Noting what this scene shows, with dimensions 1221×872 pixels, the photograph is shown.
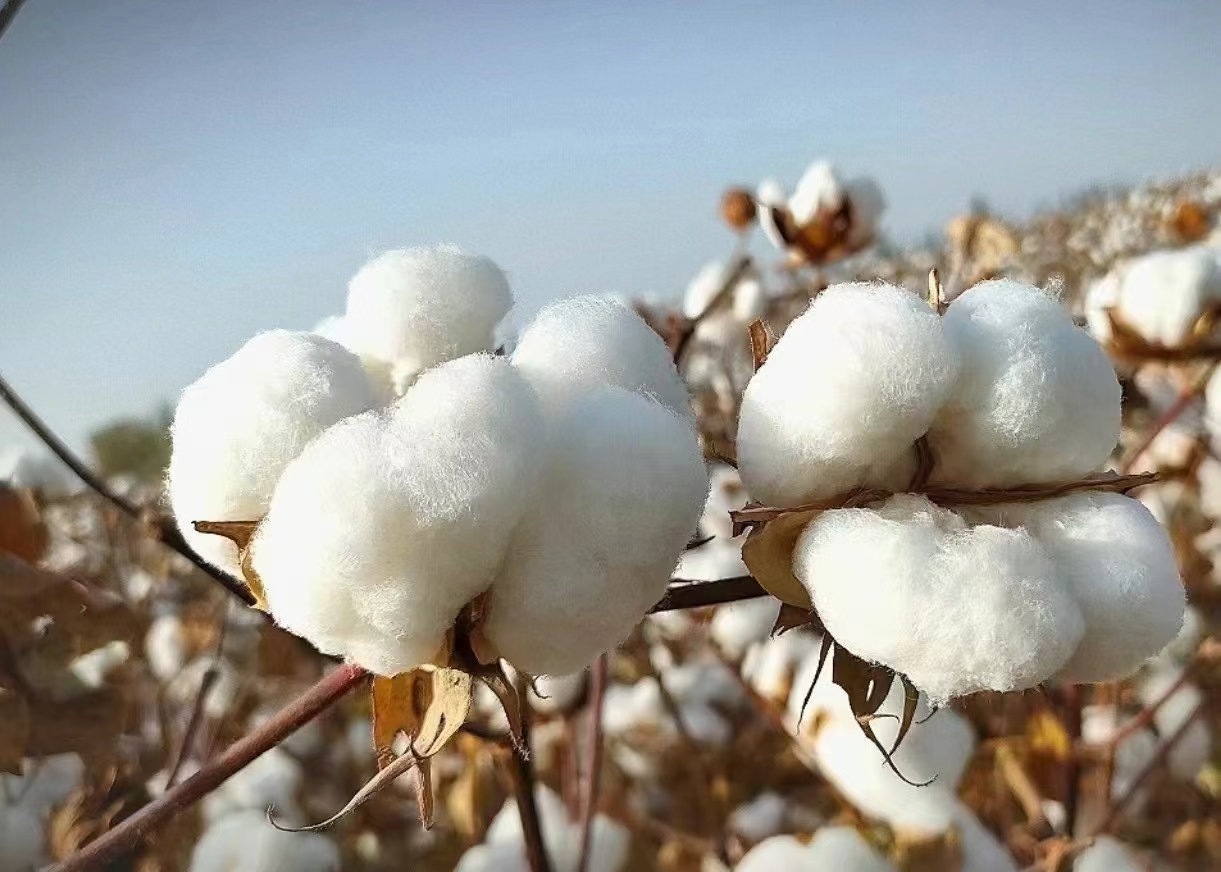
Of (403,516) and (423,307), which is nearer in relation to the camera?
(403,516)

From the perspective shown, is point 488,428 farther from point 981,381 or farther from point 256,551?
point 981,381

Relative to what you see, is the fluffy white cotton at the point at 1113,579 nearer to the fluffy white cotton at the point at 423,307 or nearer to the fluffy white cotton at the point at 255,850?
the fluffy white cotton at the point at 423,307

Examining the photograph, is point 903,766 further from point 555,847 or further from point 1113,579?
point 1113,579

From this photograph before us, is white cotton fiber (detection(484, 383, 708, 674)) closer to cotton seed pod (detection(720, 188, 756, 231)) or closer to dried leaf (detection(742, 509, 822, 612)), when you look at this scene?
dried leaf (detection(742, 509, 822, 612))

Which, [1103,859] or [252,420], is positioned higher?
[252,420]

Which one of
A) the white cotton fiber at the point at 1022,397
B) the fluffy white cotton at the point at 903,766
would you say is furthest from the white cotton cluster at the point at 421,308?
the fluffy white cotton at the point at 903,766

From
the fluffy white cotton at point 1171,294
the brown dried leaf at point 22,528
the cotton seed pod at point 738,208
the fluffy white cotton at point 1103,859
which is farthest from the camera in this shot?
the cotton seed pod at point 738,208

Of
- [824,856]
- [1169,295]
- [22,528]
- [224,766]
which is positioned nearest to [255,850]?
[22,528]
